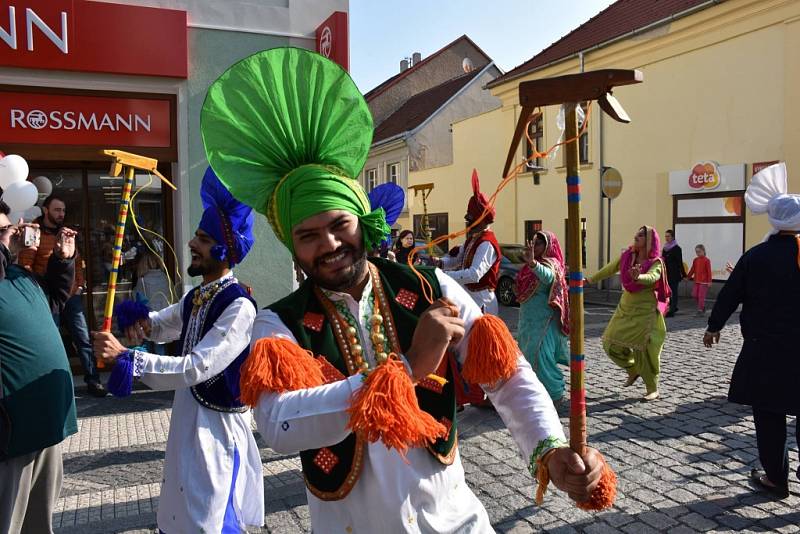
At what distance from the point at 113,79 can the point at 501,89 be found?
18007 mm

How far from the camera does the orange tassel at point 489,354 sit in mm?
1735

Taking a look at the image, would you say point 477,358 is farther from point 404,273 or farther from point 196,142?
point 196,142

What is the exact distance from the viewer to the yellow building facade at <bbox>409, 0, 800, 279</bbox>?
14.6m

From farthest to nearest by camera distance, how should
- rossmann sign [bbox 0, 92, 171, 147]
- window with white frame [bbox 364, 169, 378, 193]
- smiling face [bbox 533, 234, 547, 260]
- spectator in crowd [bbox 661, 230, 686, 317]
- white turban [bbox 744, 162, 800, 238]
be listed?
1. window with white frame [bbox 364, 169, 378, 193]
2. spectator in crowd [bbox 661, 230, 686, 317]
3. rossmann sign [bbox 0, 92, 171, 147]
4. smiling face [bbox 533, 234, 547, 260]
5. white turban [bbox 744, 162, 800, 238]

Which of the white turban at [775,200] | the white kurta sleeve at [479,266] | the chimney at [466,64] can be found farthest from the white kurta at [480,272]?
the chimney at [466,64]

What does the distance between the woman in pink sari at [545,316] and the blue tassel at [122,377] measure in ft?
14.2

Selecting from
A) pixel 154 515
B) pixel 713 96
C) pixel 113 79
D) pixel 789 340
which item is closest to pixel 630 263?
pixel 789 340

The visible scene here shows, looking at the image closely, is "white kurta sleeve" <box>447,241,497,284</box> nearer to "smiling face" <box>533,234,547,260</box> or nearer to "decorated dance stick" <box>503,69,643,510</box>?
"smiling face" <box>533,234,547,260</box>

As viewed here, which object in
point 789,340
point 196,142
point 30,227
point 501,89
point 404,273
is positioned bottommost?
point 789,340

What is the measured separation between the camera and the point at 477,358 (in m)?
1.75

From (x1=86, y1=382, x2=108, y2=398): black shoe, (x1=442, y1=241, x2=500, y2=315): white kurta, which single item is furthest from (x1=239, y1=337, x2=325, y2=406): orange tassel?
(x1=86, y1=382, x2=108, y2=398): black shoe

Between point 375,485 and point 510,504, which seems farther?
point 510,504

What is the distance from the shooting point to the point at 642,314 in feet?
21.7

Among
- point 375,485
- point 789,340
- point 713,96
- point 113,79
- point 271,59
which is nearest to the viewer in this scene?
point 375,485
